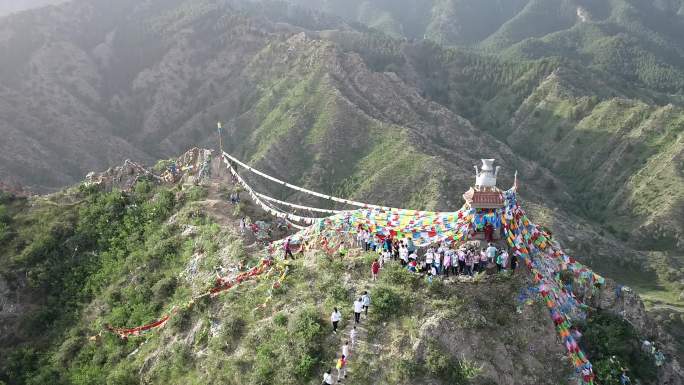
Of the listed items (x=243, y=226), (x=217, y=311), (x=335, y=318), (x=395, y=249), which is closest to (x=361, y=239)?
(x=395, y=249)

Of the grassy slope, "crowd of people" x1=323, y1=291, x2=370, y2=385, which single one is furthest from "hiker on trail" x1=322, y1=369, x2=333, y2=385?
the grassy slope

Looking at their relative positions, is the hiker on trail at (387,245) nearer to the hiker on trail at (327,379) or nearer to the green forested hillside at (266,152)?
the green forested hillside at (266,152)

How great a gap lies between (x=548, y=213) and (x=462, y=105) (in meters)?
47.3

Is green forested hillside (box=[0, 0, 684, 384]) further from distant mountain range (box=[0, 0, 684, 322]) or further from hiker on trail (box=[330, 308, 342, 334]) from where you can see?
hiker on trail (box=[330, 308, 342, 334])

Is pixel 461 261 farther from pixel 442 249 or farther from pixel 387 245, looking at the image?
pixel 387 245

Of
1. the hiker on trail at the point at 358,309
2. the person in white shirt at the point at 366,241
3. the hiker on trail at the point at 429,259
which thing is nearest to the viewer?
the hiker on trail at the point at 358,309

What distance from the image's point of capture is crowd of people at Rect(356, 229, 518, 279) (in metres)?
16.8

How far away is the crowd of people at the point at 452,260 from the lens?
1684cm

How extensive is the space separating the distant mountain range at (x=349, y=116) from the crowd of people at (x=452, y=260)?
3365cm

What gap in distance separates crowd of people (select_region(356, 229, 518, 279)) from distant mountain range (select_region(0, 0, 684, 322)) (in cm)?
3365

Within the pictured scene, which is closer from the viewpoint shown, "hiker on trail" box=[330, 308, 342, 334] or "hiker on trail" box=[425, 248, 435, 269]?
"hiker on trail" box=[330, 308, 342, 334]

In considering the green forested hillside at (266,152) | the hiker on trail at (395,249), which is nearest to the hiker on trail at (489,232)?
the green forested hillside at (266,152)

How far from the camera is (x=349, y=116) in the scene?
64.9m

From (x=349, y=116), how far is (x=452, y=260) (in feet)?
161
